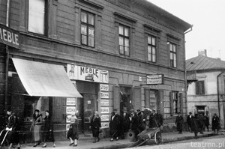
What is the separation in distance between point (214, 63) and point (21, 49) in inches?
1202

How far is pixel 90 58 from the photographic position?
15.6 m

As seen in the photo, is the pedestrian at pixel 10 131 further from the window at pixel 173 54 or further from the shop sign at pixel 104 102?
the window at pixel 173 54

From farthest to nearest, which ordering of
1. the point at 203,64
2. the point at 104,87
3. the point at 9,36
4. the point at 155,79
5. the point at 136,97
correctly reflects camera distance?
the point at 203,64
the point at 136,97
the point at 155,79
the point at 104,87
the point at 9,36

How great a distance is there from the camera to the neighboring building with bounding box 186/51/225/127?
36094mm

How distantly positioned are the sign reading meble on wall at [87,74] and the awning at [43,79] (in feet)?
2.53

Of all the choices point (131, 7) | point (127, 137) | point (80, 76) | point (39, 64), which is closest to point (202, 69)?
point (131, 7)

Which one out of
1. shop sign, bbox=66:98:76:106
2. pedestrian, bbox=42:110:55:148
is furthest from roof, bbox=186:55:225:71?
pedestrian, bbox=42:110:55:148

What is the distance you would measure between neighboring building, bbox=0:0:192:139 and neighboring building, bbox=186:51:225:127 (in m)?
13.8

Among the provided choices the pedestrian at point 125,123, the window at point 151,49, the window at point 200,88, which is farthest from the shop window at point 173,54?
the window at point 200,88

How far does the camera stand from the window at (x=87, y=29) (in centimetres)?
1549

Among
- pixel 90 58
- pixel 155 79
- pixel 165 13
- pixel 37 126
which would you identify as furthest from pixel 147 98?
pixel 37 126

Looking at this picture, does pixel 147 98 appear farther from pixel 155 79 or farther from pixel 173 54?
pixel 173 54

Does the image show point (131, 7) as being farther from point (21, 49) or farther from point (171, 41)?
point (21, 49)

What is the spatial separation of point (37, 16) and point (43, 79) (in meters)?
3.09
